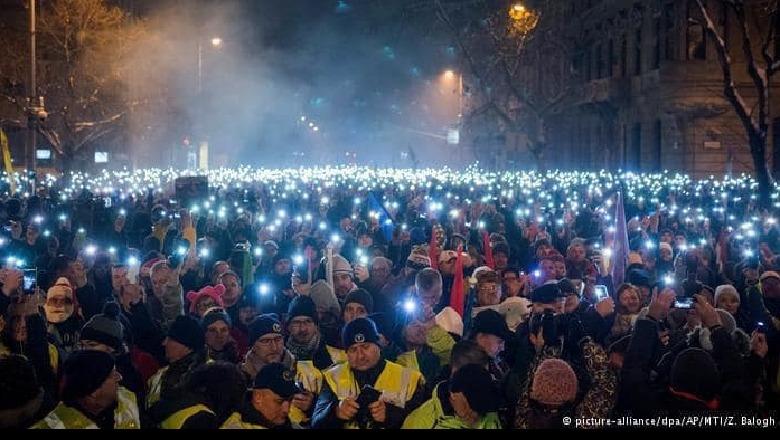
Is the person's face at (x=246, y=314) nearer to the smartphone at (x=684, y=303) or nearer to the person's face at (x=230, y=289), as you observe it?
the person's face at (x=230, y=289)

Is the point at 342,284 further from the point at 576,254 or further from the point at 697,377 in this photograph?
the point at 697,377

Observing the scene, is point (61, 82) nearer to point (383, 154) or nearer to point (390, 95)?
point (390, 95)

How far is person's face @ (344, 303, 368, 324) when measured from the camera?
907 centimetres

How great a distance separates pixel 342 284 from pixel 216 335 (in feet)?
10.5

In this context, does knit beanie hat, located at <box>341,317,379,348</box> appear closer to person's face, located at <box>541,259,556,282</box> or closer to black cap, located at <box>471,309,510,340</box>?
black cap, located at <box>471,309,510,340</box>

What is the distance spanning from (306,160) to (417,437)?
4406 inches

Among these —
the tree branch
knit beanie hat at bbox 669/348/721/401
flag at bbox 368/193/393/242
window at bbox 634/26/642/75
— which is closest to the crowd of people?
knit beanie hat at bbox 669/348/721/401

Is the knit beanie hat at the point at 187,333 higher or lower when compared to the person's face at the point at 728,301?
lower

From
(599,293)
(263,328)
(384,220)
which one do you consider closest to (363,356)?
(263,328)

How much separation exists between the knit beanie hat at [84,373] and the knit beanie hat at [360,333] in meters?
1.64

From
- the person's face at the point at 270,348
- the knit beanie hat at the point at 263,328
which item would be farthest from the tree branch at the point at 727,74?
the person's face at the point at 270,348

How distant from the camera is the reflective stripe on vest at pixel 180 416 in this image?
241 inches

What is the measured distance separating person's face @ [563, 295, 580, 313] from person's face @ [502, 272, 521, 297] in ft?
4.69

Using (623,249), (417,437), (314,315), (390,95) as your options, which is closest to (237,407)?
(417,437)
